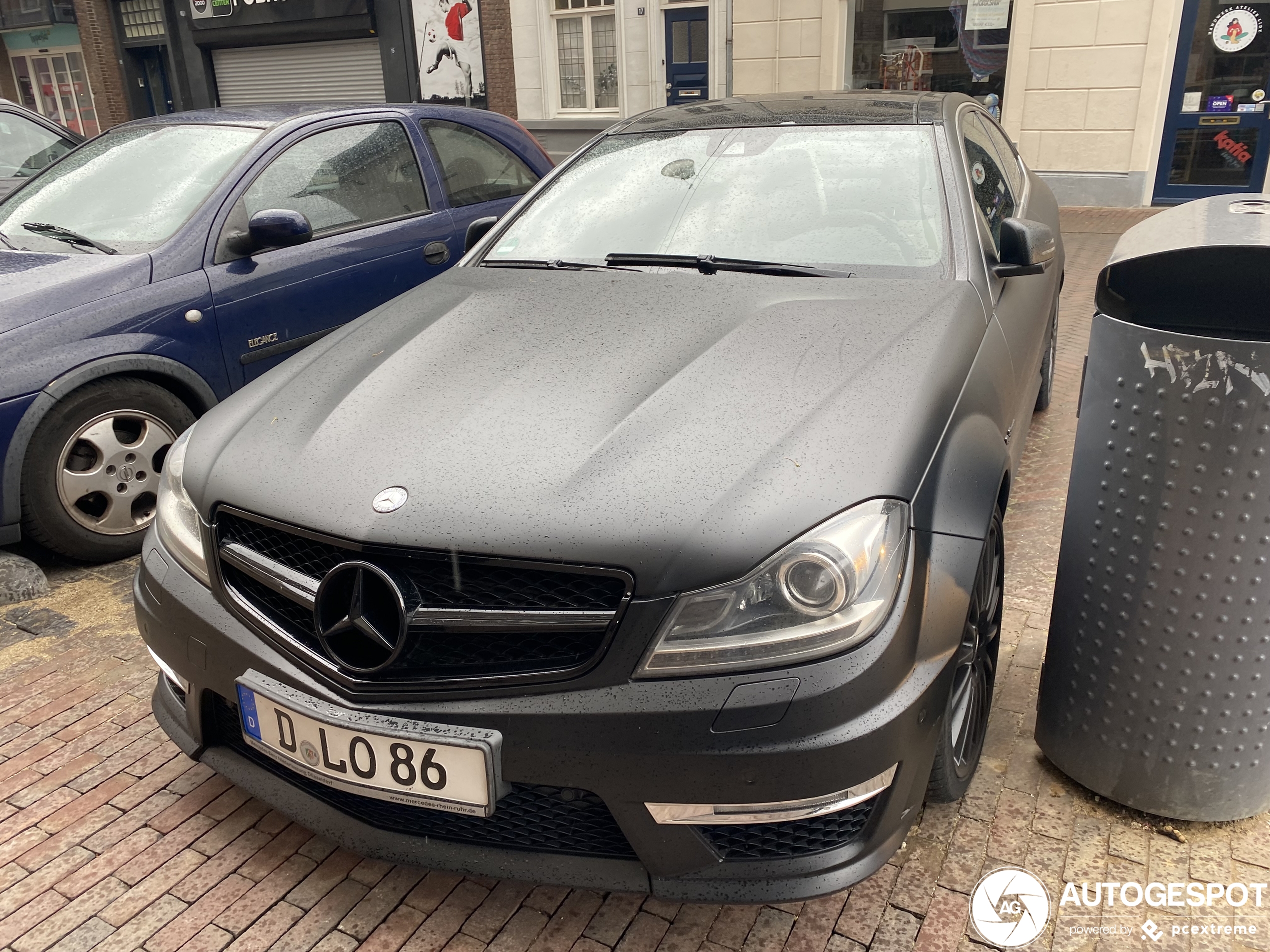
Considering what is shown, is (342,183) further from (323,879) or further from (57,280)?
(323,879)

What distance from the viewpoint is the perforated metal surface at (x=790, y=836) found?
70.7 inches

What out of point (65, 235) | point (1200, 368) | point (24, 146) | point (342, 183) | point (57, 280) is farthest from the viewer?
point (24, 146)

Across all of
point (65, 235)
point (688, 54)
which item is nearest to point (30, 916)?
Answer: point (65, 235)

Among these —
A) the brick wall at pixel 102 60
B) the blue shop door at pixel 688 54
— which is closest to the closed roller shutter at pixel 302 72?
the brick wall at pixel 102 60

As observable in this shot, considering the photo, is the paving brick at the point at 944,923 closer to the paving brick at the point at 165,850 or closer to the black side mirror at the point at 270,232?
the paving brick at the point at 165,850

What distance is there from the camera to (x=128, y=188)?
14.0 feet

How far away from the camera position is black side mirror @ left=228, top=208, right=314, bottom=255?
3.93m

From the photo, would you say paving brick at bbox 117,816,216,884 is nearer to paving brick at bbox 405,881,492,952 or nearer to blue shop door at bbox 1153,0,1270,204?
paving brick at bbox 405,881,492,952

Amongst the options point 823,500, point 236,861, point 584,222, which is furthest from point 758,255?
point 236,861

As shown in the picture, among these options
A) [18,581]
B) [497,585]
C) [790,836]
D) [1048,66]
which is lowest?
[18,581]

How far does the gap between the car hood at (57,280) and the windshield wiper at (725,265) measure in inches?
80.5

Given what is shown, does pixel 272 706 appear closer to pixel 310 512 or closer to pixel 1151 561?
pixel 310 512

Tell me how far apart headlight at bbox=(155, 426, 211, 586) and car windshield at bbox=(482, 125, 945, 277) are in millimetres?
1263

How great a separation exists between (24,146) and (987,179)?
637 cm
